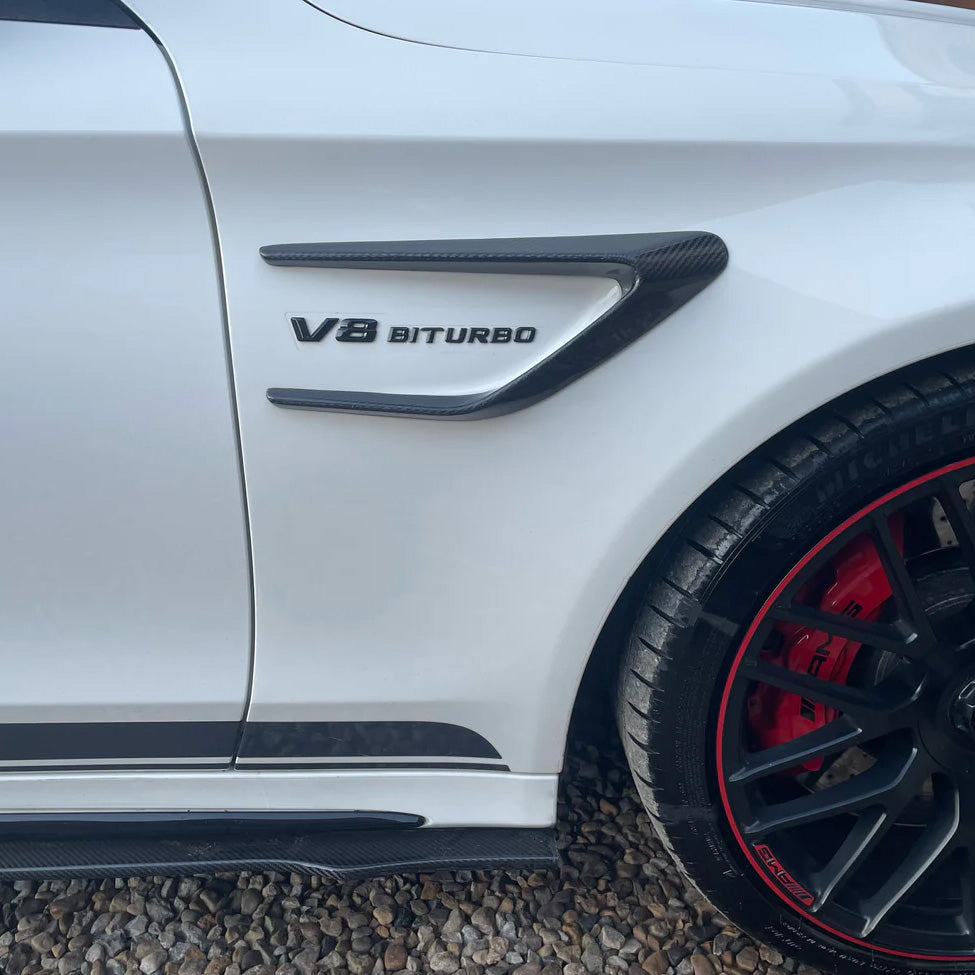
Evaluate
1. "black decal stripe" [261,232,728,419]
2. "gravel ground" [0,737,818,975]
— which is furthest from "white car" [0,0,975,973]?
"gravel ground" [0,737,818,975]

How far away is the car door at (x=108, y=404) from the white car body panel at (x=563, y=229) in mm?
45

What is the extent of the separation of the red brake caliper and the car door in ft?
2.55

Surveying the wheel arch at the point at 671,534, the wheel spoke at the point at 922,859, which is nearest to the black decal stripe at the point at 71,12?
the wheel arch at the point at 671,534

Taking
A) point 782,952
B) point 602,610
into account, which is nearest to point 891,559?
point 602,610

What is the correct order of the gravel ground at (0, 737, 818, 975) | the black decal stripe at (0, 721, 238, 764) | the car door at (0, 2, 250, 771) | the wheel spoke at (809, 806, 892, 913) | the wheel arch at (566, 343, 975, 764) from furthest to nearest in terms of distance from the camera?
1. the gravel ground at (0, 737, 818, 975)
2. the wheel spoke at (809, 806, 892, 913)
3. the black decal stripe at (0, 721, 238, 764)
4. the wheel arch at (566, 343, 975, 764)
5. the car door at (0, 2, 250, 771)

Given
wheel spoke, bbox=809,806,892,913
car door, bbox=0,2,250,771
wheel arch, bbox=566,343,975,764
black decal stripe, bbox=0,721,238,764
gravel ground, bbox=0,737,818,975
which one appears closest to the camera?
car door, bbox=0,2,250,771

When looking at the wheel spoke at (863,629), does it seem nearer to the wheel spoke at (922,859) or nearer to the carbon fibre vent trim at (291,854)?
the wheel spoke at (922,859)

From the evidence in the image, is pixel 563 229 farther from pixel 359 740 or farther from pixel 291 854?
pixel 291 854

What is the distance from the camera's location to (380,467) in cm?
113

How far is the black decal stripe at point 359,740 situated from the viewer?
1.28 meters

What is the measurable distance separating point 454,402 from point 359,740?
1.71ft

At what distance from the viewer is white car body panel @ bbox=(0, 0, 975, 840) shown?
1.04 meters

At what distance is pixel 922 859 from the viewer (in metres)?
1.37

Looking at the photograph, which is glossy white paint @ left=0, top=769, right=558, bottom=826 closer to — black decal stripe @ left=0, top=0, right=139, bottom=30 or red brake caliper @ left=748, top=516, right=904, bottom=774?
red brake caliper @ left=748, top=516, right=904, bottom=774
